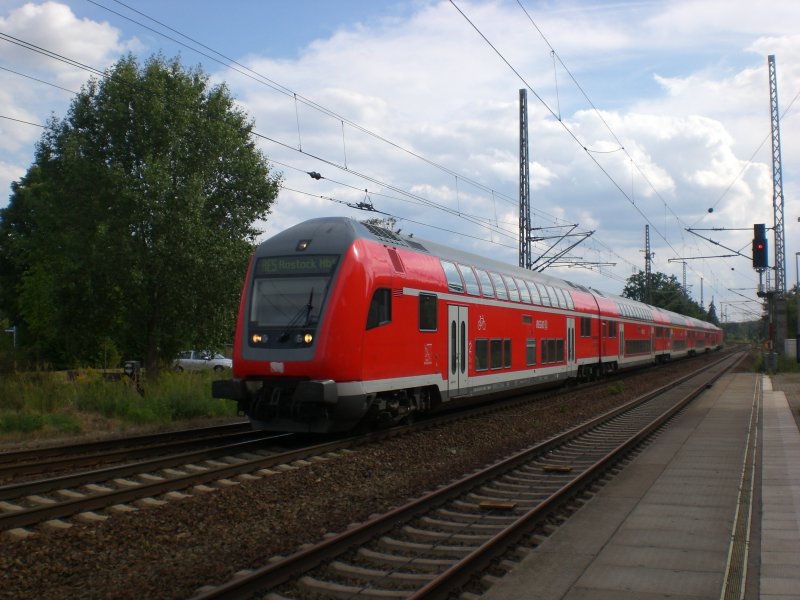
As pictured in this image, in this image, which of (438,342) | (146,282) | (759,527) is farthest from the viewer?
(146,282)

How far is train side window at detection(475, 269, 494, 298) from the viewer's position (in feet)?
57.0

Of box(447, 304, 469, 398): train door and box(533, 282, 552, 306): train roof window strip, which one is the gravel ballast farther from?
box(533, 282, 552, 306): train roof window strip

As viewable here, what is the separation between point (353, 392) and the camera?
1188cm

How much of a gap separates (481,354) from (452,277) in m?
2.17

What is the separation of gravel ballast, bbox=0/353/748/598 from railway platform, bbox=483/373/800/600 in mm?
2079

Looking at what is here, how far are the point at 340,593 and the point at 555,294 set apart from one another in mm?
18884

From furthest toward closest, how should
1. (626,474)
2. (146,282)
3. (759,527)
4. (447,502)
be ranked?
(146,282) < (626,474) < (447,502) < (759,527)

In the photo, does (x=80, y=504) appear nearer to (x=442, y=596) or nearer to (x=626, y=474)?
(x=442, y=596)

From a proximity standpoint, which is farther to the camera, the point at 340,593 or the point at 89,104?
the point at 89,104

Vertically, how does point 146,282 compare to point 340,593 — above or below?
above

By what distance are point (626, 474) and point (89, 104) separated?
20153 mm

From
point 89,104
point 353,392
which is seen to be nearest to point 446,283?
point 353,392

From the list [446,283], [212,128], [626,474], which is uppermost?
[212,128]

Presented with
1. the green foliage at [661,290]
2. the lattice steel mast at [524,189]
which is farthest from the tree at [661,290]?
the lattice steel mast at [524,189]
